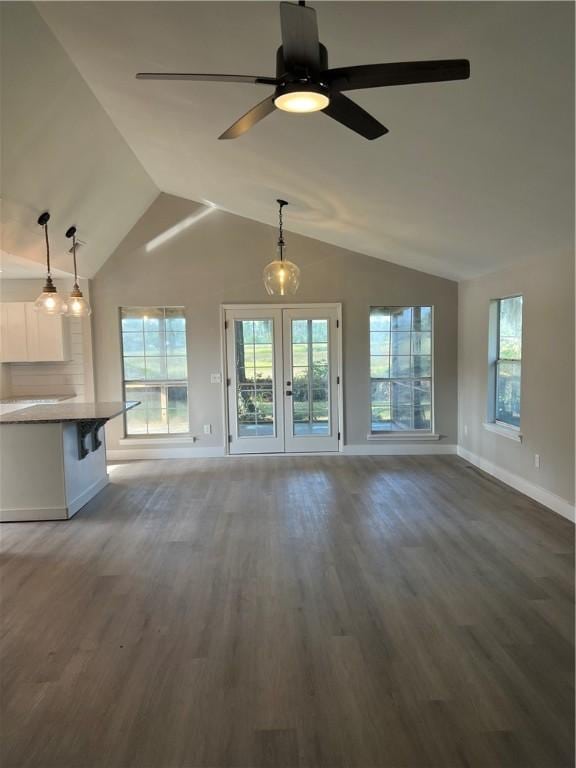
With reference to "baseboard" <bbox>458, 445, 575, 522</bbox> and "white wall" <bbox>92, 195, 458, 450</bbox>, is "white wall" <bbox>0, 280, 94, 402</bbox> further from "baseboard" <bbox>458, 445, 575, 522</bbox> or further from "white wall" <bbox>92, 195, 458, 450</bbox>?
"baseboard" <bbox>458, 445, 575, 522</bbox>

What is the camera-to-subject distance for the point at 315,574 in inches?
120

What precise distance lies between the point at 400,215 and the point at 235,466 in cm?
353

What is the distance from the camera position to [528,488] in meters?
4.48

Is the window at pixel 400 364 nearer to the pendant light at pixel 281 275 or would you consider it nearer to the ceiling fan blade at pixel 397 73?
the pendant light at pixel 281 275

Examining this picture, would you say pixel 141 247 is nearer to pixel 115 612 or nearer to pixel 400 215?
pixel 400 215

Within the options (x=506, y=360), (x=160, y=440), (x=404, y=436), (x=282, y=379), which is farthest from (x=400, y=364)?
(x=160, y=440)

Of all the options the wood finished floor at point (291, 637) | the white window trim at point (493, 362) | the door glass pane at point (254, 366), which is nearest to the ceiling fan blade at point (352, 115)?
the wood finished floor at point (291, 637)

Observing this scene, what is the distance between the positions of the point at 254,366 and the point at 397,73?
479cm

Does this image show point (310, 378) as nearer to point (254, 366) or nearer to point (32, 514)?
point (254, 366)

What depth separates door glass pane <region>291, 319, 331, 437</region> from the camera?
6234mm

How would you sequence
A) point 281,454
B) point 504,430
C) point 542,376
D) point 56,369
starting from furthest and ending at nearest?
1. point 281,454
2. point 56,369
3. point 504,430
4. point 542,376

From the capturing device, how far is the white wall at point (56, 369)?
6051 mm

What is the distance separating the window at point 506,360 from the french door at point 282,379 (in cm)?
197

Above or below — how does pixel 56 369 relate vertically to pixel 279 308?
below
